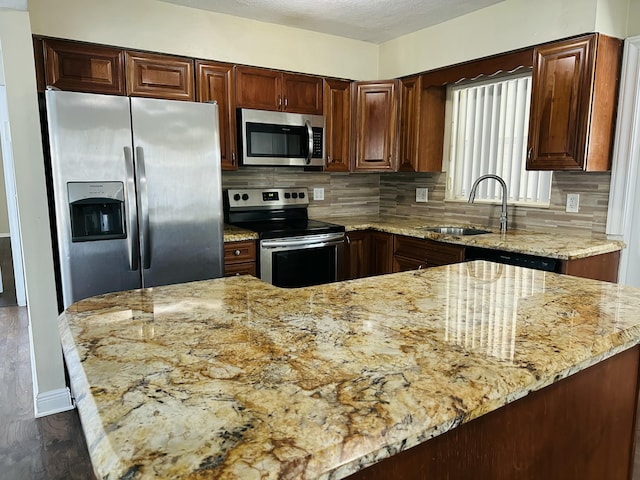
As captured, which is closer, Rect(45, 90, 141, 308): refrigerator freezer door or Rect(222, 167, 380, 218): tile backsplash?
Rect(45, 90, 141, 308): refrigerator freezer door

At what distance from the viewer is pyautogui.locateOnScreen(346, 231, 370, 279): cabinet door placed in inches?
136

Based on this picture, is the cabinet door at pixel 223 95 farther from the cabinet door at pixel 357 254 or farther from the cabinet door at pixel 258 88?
the cabinet door at pixel 357 254

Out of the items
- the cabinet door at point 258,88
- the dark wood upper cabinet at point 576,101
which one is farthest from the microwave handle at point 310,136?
the dark wood upper cabinet at point 576,101

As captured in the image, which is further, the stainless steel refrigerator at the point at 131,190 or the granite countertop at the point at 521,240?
the granite countertop at the point at 521,240

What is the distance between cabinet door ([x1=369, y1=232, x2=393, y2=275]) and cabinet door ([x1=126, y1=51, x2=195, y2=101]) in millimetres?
1693

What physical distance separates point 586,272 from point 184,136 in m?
2.35

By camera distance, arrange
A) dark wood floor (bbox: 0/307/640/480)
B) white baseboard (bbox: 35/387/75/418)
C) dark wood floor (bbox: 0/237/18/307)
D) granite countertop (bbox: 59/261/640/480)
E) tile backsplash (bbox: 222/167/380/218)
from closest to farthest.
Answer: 1. granite countertop (bbox: 59/261/640/480)
2. dark wood floor (bbox: 0/307/640/480)
3. white baseboard (bbox: 35/387/75/418)
4. tile backsplash (bbox: 222/167/380/218)
5. dark wood floor (bbox: 0/237/18/307)

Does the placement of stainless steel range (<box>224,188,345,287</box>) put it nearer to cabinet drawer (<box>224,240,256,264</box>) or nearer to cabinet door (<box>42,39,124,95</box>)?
cabinet drawer (<box>224,240,256,264</box>)

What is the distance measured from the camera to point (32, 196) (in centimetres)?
226

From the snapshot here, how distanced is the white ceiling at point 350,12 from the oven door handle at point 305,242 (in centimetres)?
155

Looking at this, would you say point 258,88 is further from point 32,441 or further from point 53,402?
point 32,441

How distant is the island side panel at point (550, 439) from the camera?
834 millimetres

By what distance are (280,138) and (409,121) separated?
1048 millimetres

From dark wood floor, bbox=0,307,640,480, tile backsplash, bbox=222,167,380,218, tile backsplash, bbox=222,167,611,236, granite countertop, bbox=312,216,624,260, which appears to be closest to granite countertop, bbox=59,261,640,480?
granite countertop, bbox=312,216,624,260
